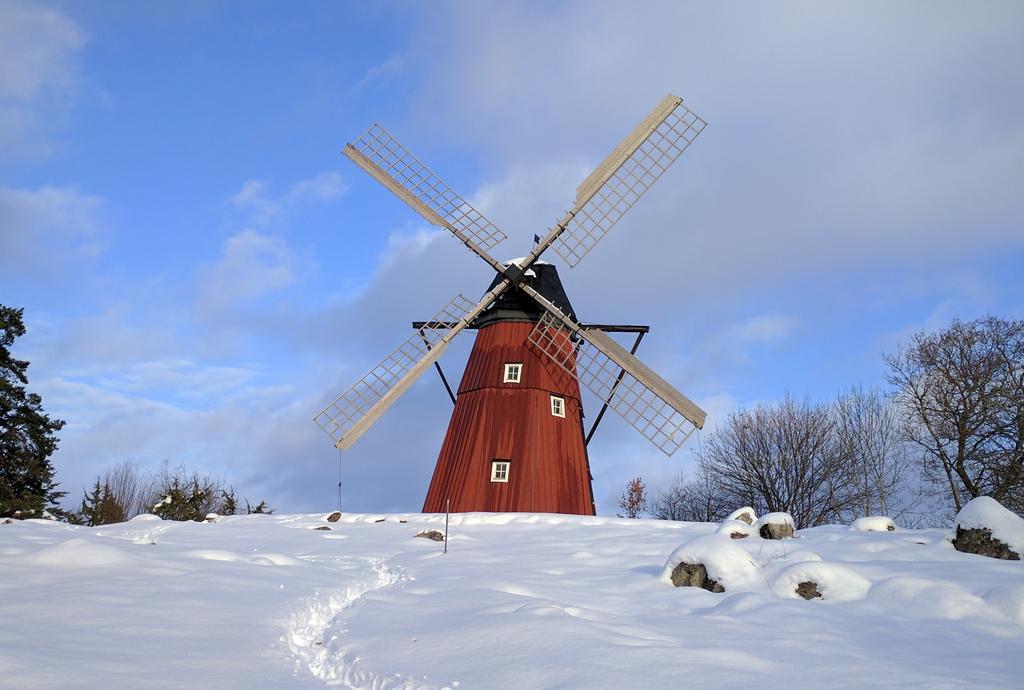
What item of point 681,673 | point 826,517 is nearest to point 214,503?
point 826,517

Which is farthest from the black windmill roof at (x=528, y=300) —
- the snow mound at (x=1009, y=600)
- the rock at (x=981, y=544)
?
the snow mound at (x=1009, y=600)

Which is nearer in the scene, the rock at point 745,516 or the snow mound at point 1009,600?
the snow mound at point 1009,600

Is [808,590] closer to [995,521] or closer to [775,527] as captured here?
[995,521]

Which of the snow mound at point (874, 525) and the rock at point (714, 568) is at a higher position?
the snow mound at point (874, 525)

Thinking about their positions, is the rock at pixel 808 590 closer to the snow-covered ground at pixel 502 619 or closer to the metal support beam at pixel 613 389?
the snow-covered ground at pixel 502 619

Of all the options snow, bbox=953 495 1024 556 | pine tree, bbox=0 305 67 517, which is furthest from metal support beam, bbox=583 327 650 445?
pine tree, bbox=0 305 67 517

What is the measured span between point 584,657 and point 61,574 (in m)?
6.08

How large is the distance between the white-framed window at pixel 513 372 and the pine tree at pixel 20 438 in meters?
18.7

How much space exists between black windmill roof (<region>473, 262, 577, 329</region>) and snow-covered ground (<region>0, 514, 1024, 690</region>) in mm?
8595

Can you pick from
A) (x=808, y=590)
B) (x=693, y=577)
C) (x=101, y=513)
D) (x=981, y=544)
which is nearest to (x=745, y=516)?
(x=981, y=544)

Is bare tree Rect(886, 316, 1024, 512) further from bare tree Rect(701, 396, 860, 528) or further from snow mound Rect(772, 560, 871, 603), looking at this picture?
snow mound Rect(772, 560, 871, 603)

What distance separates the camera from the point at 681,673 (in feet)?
18.7

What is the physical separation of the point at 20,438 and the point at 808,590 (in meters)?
28.5

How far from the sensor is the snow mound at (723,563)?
366 inches
